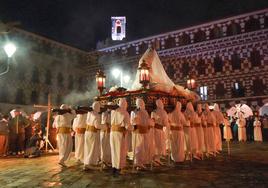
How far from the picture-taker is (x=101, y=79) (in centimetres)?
1309

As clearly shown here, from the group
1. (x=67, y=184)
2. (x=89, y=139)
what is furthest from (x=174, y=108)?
(x=67, y=184)

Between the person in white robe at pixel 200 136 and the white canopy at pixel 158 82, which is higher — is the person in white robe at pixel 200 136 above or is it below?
below

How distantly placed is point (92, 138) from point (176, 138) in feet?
9.25

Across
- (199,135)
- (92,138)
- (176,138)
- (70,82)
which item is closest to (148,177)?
(92,138)

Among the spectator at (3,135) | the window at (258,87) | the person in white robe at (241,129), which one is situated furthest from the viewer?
the window at (258,87)

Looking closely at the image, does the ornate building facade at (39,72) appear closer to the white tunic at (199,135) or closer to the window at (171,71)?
the window at (171,71)

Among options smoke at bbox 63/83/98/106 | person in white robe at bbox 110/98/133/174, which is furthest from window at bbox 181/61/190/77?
person in white robe at bbox 110/98/133/174

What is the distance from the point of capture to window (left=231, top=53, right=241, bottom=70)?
27.0 meters

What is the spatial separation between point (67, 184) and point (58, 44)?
3161cm

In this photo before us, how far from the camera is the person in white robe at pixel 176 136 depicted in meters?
8.71

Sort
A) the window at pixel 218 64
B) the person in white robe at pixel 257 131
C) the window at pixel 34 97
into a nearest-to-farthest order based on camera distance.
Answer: the person in white robe at pixel 257 131 < the window at pixel 218 64 < the window at pixel 34 97

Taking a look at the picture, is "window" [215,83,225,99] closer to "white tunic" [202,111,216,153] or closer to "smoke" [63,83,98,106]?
"smoke" [63,83,98,106]

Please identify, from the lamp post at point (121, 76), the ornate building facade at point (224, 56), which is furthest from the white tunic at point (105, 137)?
the ornate building facade at point (224, 56)

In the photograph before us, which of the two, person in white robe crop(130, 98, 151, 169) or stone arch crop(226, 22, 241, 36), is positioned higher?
stone arch crop(226, 22, 241, 36)
